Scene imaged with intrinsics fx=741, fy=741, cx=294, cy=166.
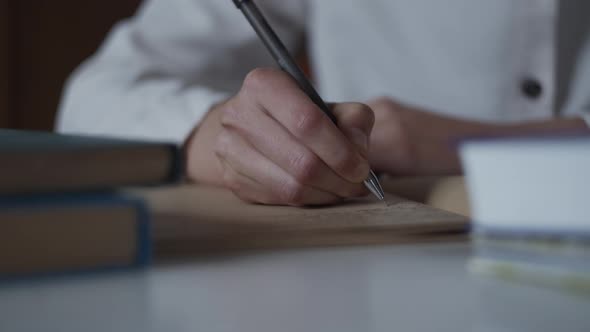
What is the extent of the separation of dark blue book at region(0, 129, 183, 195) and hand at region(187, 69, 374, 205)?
14cm

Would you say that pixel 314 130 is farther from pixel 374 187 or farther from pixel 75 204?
pixel 75 204

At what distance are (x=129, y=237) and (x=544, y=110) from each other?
0.67 m

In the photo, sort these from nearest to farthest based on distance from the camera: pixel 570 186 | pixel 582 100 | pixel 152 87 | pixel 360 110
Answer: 1. pixel 570 186
2. pixel 360 110
3. pixel 152 87
4. pixel 582 100

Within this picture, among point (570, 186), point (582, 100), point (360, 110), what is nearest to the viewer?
point (570, 186)

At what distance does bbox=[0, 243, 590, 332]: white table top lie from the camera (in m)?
0.22

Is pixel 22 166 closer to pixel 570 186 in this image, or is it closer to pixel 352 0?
pixel 570 186

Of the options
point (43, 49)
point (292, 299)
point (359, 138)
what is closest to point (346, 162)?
point (359, 138)

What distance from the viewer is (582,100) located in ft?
2.89

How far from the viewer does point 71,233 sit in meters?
0.26

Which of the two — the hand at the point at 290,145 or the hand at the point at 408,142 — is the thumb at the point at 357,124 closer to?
the hand at the point at 290,145

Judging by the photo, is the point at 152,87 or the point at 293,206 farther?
the point at 152,87

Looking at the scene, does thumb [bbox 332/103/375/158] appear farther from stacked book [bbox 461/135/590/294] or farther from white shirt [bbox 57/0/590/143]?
white shirt [bbox 57/0/590/143]

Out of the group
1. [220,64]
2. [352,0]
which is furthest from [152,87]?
[352,0]

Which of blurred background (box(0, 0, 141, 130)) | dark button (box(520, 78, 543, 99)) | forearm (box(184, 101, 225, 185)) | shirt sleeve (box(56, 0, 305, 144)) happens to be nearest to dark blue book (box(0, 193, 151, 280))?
forearm (box(184, 101, 225, 185))
